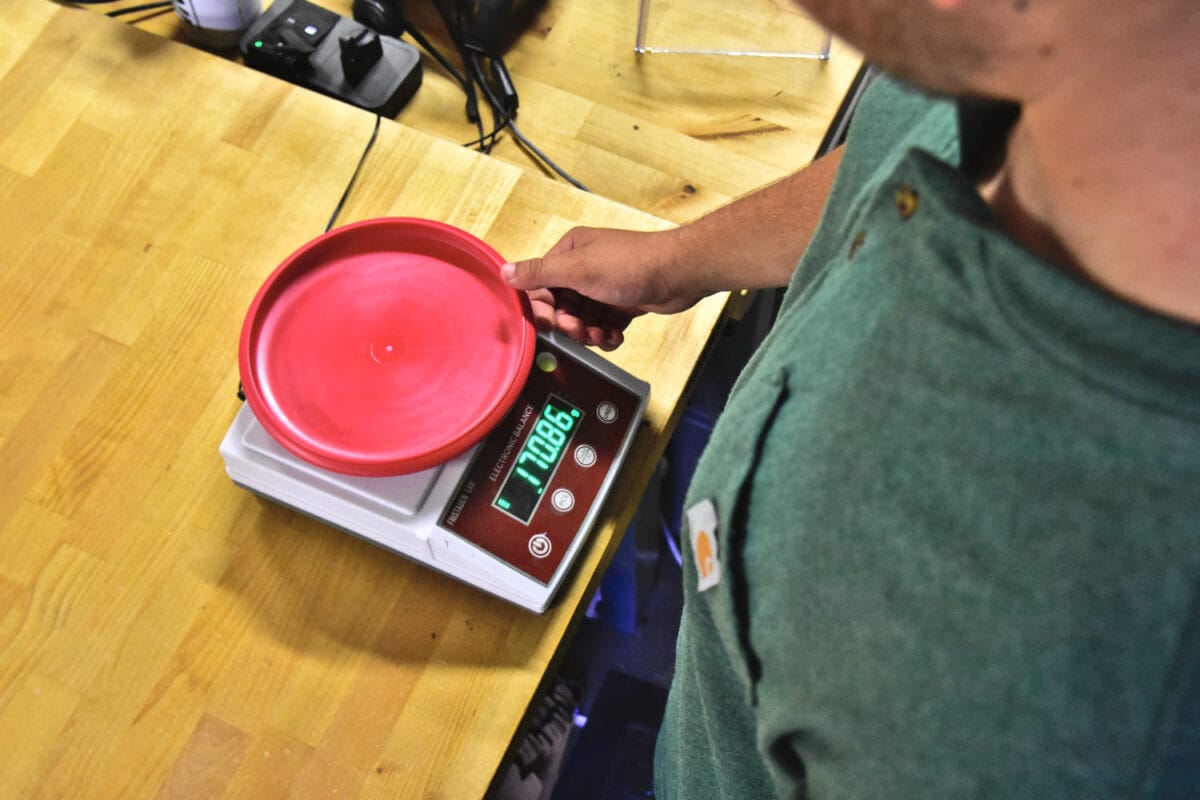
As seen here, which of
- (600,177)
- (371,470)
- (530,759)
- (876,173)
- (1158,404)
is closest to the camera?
(1158,404)

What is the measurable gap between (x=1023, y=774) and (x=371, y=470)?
0.45 metres

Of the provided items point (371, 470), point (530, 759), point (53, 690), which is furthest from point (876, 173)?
point (530, 759)

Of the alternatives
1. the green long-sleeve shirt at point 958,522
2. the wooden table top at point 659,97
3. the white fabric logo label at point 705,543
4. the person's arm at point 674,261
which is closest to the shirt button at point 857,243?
the green long-sleeve shirt at point 958,522

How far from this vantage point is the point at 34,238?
824 mm

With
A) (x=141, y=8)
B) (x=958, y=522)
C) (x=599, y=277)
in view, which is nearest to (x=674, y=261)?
(x=599, y=277)

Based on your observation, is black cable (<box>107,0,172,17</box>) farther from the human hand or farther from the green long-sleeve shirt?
the green long-sleeve shirt

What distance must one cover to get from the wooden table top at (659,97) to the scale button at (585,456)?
330 mm

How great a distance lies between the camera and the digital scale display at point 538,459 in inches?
27.2

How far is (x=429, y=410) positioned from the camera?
682mm

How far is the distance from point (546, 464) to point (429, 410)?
0.32ft

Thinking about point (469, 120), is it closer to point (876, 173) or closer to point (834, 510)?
point (876, 173)

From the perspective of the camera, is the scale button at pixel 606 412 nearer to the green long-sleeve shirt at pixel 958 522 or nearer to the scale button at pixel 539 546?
the scale button at pixel 539 546

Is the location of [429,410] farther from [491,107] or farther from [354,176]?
[491,107]

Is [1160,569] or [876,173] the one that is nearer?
[1160,569]
